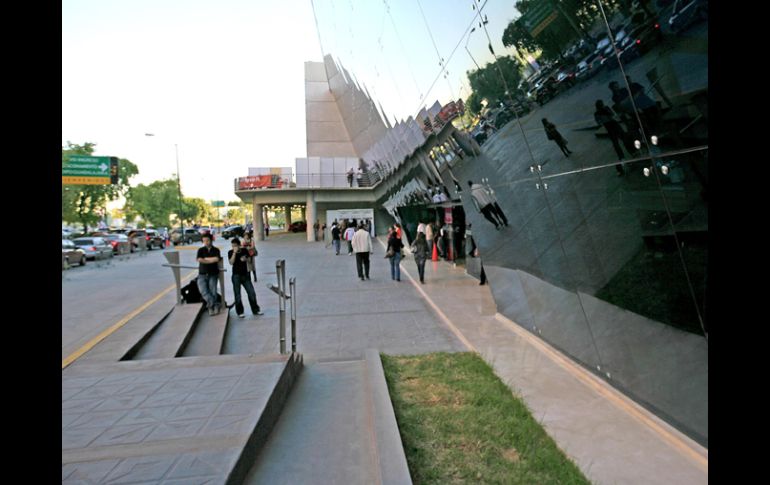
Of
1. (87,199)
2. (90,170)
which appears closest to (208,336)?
(90,170)

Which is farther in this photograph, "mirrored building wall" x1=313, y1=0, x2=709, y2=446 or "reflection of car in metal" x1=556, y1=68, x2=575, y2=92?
"reflection of car in metal" x1=556, y1=68, x2=575, y2=92

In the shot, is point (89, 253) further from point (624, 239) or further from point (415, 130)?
point (624, 239)

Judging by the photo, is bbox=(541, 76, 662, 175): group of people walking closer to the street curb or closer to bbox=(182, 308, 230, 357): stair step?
the street curb

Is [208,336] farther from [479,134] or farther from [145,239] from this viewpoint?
[145,239]

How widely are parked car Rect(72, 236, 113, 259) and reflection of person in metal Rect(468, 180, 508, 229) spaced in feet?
79.0

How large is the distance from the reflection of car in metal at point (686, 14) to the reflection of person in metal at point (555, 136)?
230cm

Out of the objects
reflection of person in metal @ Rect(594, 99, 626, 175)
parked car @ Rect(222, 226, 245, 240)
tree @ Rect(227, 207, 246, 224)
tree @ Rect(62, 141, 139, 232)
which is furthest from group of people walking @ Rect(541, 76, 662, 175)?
tree @ Rect(227, 207, 246, 224)

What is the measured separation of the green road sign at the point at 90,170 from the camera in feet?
104

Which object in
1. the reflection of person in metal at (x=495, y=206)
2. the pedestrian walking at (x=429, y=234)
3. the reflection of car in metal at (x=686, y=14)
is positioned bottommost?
the pedestrian walking at (x=429, y=234)

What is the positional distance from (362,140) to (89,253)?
68.5 feet

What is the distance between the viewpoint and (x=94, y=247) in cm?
2608

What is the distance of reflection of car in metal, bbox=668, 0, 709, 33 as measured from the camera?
283cm

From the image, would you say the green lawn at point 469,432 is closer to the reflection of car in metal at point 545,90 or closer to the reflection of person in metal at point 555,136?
the reflection of person in metal at point 555,136

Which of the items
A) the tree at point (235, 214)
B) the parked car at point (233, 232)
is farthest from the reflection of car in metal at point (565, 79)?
the tree at point (235, 214)
